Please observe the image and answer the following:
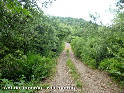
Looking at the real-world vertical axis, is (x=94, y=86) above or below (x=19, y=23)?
below

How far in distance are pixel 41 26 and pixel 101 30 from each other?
547 centimetres

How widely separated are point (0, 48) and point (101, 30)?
8.59 metres

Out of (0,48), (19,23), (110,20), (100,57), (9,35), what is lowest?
(100,57)

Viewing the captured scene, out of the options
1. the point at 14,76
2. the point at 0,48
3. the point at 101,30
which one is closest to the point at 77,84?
the point at 14,76

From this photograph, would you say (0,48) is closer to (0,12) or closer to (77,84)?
(0,12)

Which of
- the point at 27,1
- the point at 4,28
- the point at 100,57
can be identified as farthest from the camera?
the point at 100,57

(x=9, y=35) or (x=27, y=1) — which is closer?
(x=9, y=35)

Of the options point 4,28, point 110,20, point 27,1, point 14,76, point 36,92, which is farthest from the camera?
point 110,20

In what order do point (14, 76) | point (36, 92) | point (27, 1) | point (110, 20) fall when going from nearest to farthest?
point (36, 92) → point (14, 76) → point (27, 1) → point (110, 20)

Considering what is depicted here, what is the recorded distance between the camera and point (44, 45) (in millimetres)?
12953

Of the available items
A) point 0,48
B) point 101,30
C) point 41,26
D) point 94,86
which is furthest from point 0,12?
point 101,30

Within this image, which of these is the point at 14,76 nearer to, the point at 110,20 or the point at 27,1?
the point at 27,1

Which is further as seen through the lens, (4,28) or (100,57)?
(100,57)

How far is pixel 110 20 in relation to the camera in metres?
11.5
